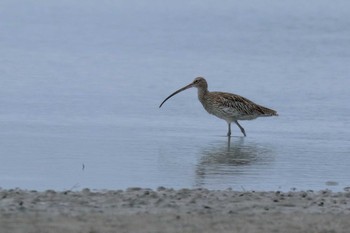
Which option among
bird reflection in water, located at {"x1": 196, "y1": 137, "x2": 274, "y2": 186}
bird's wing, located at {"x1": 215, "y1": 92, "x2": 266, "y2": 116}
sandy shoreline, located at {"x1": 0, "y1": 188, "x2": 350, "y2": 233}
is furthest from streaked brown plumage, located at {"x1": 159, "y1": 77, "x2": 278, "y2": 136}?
sandy shoreline, located at {"x1": 0, "y1": 188, "x2": 350, "y2": 233}

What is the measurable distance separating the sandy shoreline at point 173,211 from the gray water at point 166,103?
59.0 inches

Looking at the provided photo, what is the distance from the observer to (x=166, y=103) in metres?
18.6

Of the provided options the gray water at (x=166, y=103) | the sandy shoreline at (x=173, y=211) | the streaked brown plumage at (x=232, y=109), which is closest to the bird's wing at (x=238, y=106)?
the streaked brown plumage at (x=232, y=109)

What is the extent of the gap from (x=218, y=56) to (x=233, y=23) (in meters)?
11.6

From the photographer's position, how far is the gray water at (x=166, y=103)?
39.8 feet

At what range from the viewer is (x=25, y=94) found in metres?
18.8

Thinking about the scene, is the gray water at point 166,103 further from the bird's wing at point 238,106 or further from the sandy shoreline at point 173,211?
the sandy shoreline at point 173,211

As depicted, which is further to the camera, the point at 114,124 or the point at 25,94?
the point at 25,94

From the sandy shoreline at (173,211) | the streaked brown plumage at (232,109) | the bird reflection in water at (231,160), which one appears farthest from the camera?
the streaked brown plumage at (232,109)

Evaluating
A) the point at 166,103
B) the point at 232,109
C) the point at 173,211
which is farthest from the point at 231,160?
the point at 166,103

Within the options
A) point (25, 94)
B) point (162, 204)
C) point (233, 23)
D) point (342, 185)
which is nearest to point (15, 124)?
point (25, 94)

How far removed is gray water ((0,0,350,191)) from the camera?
12.1 metres

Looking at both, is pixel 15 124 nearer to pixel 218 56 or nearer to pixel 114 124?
pixel 114 124

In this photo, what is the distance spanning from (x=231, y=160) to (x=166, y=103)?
546 centimetres
